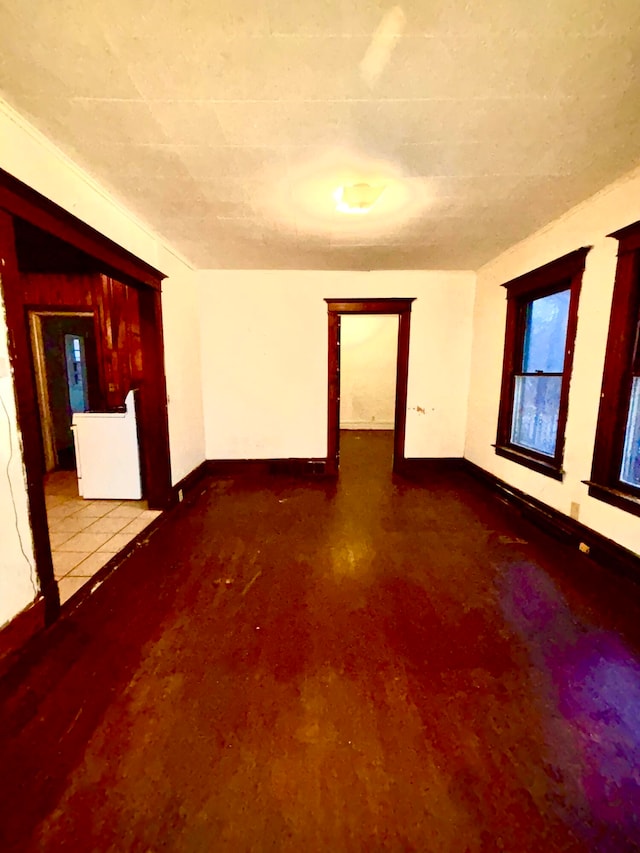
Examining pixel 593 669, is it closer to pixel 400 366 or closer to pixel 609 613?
pixel 609 613

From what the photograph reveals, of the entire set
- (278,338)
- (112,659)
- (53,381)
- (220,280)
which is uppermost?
(220,280)

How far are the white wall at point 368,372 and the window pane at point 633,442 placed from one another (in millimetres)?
5208

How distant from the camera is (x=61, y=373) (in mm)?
5141

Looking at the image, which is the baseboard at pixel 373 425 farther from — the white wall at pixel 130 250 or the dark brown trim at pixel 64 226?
the dark brown trim at pixel 64 226

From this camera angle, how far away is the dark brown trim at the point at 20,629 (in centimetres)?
159

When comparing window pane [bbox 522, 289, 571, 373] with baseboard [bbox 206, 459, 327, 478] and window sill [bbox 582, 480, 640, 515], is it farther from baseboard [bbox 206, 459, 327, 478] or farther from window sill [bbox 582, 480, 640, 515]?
baseboard [bbox 206, 459, 327, 478]

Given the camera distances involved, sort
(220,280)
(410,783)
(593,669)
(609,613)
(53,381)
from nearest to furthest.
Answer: (410,783), (593,669), (609,613), (220,280), (53,381)

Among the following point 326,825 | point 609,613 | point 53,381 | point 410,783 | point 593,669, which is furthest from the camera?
point 53,381

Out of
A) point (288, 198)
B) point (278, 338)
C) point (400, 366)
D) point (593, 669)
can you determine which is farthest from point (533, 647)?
point (278, 338)

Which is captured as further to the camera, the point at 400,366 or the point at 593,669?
the point at 400,366

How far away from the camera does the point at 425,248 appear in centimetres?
353

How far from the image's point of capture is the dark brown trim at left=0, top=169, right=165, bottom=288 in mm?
1618

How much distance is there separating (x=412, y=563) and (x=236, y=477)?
2.59 metres

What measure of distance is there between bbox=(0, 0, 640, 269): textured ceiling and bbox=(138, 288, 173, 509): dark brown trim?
2.71ft
